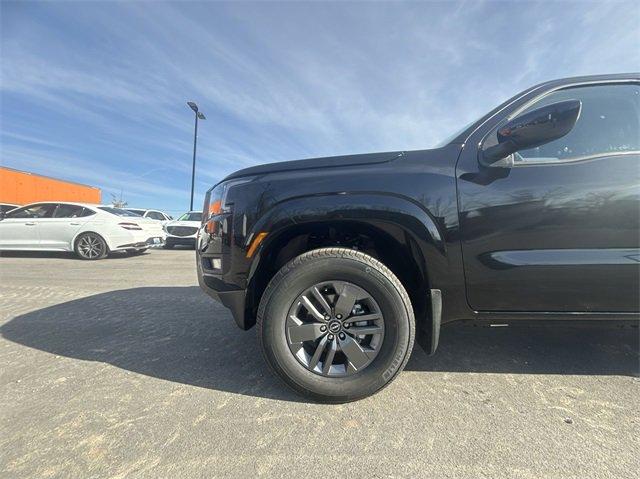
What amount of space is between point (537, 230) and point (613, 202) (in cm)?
43

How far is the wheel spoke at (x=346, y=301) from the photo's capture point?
6.71ft

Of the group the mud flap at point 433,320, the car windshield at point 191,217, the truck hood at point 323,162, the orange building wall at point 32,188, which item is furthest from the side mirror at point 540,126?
the orange building wall at point 32,188

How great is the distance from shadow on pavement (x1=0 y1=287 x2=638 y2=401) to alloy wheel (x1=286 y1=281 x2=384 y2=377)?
31 centimetres

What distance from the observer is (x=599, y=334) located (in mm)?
3062

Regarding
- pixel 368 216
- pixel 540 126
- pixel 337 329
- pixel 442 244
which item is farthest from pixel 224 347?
pixel 540 126

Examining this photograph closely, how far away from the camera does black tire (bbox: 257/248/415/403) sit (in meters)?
2.01

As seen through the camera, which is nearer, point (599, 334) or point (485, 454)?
point (485, 454)

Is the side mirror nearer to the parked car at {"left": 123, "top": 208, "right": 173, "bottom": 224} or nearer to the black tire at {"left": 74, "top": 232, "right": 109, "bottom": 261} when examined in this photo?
the black tire at {"left": 74, "top": 232, "right": 109, "bottom": 261}

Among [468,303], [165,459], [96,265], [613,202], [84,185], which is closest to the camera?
[165,459]

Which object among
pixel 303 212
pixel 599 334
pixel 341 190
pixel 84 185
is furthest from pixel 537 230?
pixel 84 185

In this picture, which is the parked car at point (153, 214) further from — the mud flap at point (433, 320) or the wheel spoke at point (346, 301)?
the mud flap at point (433, 320)

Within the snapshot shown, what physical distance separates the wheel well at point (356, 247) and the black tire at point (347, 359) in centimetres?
20

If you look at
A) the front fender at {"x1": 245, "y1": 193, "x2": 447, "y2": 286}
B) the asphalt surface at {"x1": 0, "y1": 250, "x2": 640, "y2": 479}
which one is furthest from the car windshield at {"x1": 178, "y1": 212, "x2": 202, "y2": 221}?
the front fender at {"x1": 245, "y1": 193, "x2": 447, "y2": 286}

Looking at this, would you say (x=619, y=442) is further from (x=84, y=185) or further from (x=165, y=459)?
(x=84, y=185)
